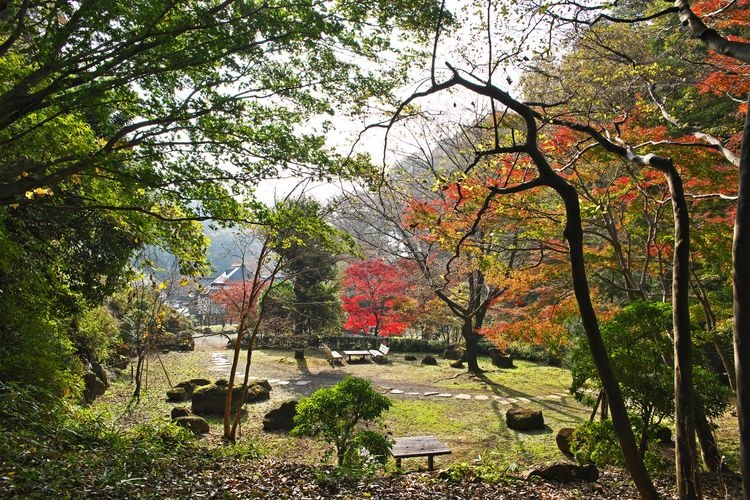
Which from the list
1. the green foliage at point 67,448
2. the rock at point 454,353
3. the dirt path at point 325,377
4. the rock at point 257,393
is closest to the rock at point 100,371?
the dirt path at point 325,377

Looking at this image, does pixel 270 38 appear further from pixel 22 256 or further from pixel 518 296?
pixel 518 296

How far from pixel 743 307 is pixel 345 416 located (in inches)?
208

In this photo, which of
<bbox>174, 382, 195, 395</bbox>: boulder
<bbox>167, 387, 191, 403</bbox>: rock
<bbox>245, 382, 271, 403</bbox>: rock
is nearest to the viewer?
<bbox>167, 387, 191, 403</bbox>: rock

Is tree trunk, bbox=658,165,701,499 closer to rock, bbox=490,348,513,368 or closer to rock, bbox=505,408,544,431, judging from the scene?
rock, bbox=505,408,544,431

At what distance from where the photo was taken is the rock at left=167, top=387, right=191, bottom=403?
36.6 feet

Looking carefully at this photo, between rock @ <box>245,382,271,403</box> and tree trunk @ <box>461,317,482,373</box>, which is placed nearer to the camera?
rock @ <box>245,382,271,403</box>

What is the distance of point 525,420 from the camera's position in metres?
8.98

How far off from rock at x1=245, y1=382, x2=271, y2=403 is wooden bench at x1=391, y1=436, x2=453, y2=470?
17.9ft

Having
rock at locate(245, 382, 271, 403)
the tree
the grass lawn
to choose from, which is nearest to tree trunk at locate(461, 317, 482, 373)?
the grass lawn

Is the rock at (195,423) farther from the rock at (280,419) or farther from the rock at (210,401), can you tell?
the rock at (210,401)

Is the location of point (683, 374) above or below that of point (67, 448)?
above

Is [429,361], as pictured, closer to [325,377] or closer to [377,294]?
[377,294]

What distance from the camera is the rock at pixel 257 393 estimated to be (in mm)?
11312

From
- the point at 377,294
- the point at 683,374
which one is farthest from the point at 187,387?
the point at 683,374
